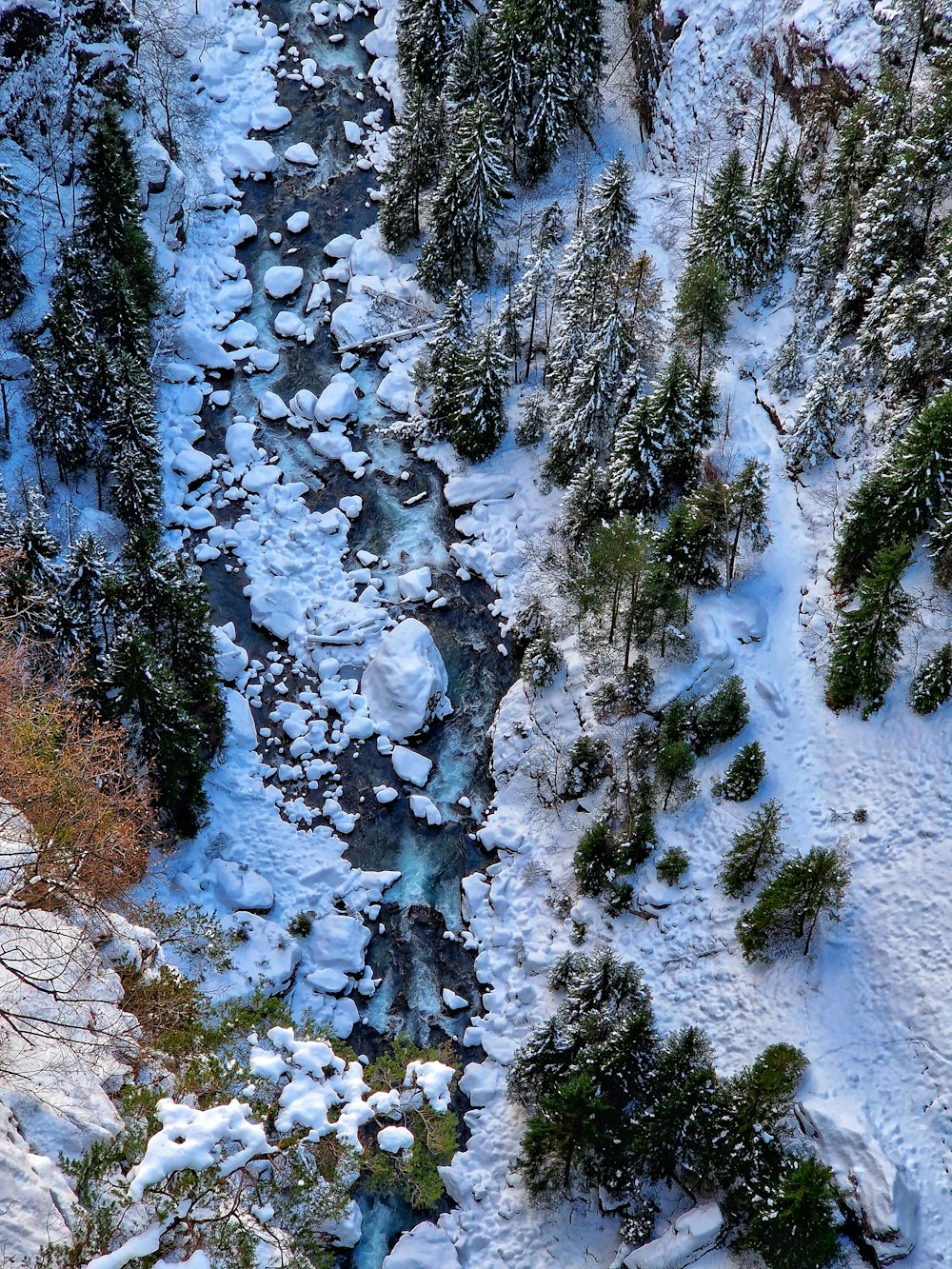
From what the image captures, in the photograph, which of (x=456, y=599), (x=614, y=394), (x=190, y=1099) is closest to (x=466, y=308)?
(x=614, y=394)

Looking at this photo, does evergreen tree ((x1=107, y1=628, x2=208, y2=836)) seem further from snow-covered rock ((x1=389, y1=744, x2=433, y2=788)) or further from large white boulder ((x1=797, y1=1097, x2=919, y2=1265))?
large white boulder ((x1=797, y1=1097, x2=919, y2=1265))

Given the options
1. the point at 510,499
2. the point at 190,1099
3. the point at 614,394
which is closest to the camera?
the point at 190,1099

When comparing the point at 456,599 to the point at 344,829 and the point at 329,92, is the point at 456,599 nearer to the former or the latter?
the point at 344,829

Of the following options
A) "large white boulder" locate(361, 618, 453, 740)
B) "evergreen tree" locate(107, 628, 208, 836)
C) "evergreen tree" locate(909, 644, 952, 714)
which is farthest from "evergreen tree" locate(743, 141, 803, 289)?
"evergreen tree" locate(107, 628, 208, 836)

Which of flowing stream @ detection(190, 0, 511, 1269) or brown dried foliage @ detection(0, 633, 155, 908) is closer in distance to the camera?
brown dried foliage @ detection(0, 633, 155, 908)

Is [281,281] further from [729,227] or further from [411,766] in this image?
[411,766]

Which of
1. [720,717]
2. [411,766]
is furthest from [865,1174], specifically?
[411,766]
